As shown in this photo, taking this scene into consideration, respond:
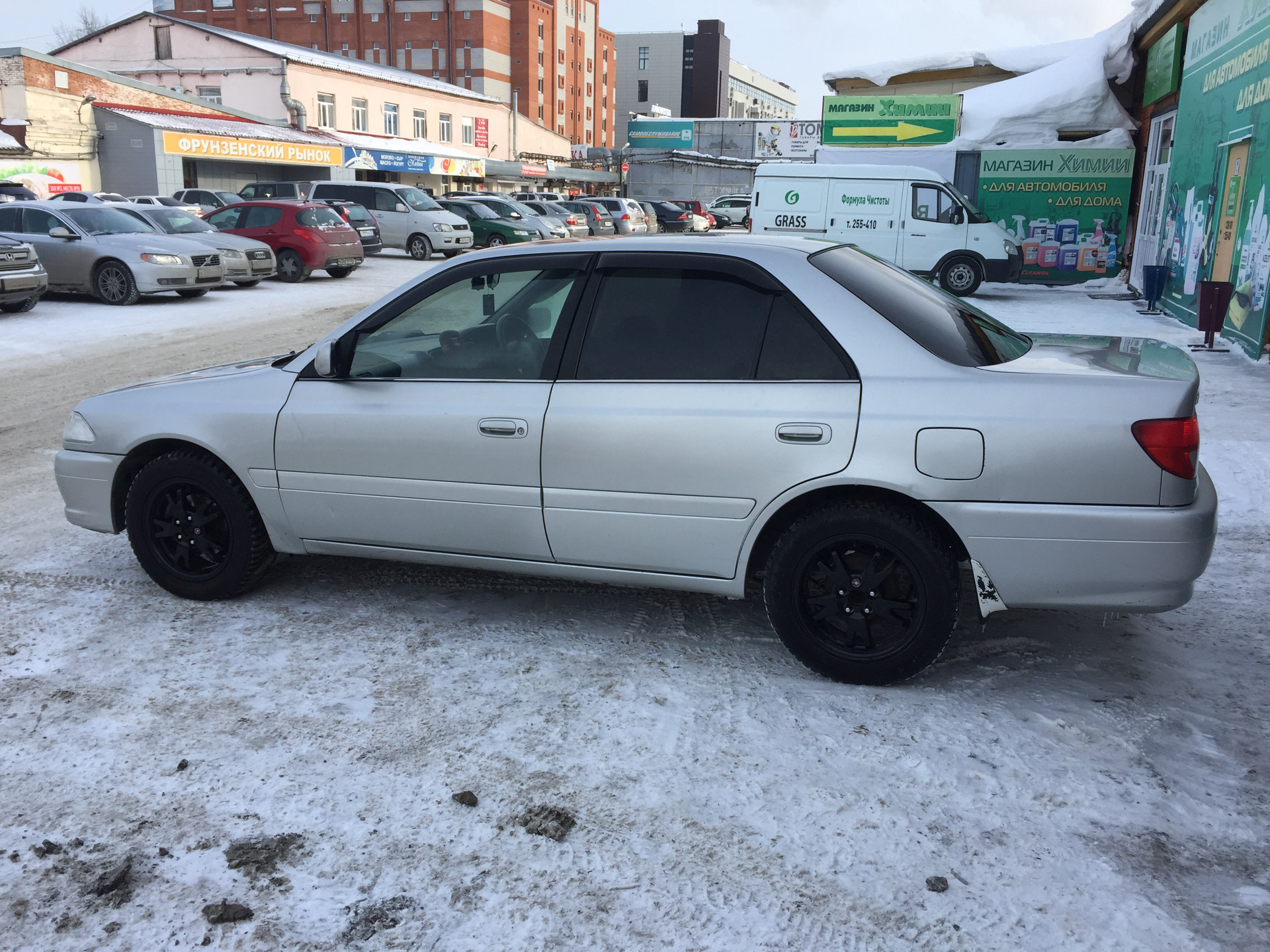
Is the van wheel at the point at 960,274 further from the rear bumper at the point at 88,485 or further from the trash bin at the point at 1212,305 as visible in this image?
the rear bumper at the point at 88,485

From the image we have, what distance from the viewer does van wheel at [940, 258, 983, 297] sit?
1867 cm

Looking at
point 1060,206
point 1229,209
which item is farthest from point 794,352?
point 1060,206

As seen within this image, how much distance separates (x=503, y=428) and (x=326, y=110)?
54.5 m

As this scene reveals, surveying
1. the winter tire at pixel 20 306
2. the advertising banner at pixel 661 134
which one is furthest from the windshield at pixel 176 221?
the advertising banner at pixel 661 134

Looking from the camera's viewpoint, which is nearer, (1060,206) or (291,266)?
(291,266)

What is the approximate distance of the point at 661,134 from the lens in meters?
74.3

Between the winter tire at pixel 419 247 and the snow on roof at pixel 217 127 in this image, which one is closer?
the winter tire at pixel 419 247

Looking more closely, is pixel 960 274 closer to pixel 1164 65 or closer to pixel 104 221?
pixel 1164 65

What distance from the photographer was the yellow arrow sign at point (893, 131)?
2372 cm

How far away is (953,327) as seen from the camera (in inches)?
152

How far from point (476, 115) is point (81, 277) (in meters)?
53.4

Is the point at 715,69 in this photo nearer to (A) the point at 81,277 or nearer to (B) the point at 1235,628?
(A) the point at 81,277

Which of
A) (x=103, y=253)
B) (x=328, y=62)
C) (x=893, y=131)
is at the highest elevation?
(x=328, y=62)

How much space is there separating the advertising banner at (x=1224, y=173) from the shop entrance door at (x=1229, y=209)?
0.02m
